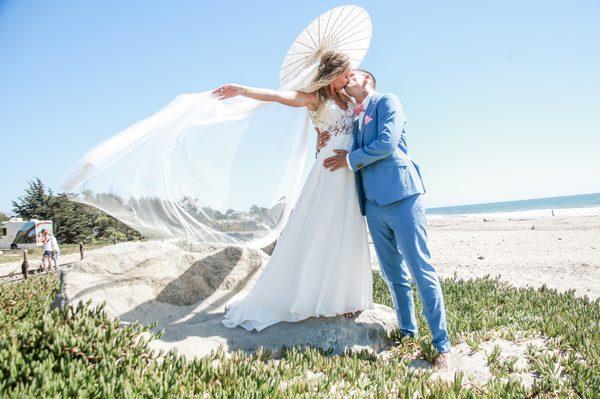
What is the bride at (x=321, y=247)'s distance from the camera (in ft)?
13.2

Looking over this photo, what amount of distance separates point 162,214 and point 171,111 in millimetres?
1191

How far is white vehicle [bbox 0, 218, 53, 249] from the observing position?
94.8 feet

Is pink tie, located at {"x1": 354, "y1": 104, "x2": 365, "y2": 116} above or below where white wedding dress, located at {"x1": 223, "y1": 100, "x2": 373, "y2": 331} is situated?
above

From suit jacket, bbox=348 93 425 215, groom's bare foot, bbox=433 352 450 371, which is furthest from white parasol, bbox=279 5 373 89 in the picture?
groom's bare foot, bbox=433 352 450 371

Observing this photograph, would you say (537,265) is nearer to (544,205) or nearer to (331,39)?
(331,39)

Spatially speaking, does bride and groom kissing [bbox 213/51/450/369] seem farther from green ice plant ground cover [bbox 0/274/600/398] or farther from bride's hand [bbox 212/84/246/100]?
green ice plant ground cover [bbox 0/274/600/398]

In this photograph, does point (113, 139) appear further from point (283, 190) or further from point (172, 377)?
point (172, 377)

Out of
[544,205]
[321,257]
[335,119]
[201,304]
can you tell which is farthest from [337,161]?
[544,205]

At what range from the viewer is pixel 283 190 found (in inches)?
198

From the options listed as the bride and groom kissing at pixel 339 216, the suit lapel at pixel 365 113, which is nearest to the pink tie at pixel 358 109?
the bride and groom kissing at pixel 339 216

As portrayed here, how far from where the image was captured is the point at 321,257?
406 centimetres

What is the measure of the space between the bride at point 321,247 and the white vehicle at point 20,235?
30807 mm

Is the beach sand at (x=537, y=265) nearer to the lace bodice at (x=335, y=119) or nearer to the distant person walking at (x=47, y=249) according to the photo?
the lace bodice at (x=335, y=119)

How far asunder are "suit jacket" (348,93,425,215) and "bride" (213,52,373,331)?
29 centimetres
